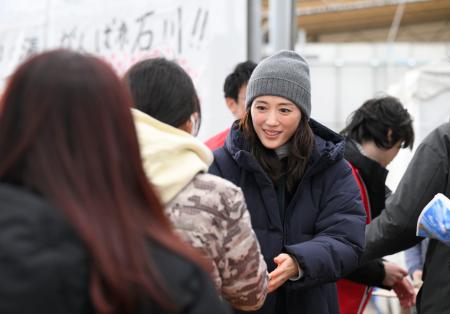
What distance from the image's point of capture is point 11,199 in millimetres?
918

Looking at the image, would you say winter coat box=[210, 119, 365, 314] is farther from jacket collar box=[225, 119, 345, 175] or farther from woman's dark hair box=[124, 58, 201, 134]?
woman's dark hair box=[124, 58, 201, 134]

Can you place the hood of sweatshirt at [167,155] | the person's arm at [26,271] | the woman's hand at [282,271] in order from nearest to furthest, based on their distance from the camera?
the person's arm at [26,271] < the hood of sweatshirt at [167,155] < the woman's hand at [282,271]

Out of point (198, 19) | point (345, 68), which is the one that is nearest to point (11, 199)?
point (198, 19)

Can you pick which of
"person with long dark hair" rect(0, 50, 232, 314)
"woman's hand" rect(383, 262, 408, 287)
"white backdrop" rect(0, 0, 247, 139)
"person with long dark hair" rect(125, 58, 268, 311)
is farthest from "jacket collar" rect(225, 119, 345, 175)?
"white backdrop" rect(0, 0, 247, 139)

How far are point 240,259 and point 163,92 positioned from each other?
0.44 meters

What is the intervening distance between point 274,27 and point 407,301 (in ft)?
5.05

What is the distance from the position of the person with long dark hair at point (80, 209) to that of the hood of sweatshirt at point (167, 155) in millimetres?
333

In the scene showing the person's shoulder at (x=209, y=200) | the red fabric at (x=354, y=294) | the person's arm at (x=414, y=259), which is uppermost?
the person's shoulder at (x=209, y=200)

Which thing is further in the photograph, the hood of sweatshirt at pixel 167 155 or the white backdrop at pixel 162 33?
the white backdrop at pixel 162 33

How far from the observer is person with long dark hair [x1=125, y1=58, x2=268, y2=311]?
1.41m

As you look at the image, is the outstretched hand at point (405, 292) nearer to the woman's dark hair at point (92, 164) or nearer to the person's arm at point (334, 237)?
the person's arm at point (334, 237)

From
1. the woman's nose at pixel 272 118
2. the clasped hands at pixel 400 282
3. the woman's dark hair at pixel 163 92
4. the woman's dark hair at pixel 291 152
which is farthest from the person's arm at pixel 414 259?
the woman's dark hair at pixel 163 92

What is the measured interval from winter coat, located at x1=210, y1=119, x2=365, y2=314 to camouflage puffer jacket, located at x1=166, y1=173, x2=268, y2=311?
0.48 m

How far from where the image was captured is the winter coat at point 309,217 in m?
2.07
